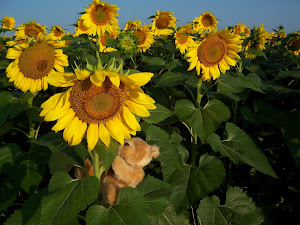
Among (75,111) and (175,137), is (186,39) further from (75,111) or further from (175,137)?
(75,111)

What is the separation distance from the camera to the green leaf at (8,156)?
2.34m

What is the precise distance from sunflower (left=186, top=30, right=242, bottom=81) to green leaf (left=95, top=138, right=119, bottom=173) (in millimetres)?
1552

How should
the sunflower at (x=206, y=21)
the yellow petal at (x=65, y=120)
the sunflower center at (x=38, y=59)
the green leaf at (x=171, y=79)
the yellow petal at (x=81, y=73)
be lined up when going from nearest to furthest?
the yellow petal at (x=81, y=73) → the yellow petal at (x=65, y=120) → the green leaf at (x=171, y=79) → the sunflower center at (x=38, y=59) → the sunflower at (x=206, y=21)

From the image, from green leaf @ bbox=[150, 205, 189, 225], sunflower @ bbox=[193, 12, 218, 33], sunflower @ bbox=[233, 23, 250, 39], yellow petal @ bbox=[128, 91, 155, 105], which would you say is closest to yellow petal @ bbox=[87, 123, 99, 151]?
yellow petal @ bbox=[128, 91, 155, 105]

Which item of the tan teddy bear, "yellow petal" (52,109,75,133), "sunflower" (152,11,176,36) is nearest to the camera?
"yellow petal" (52,109,75,133)

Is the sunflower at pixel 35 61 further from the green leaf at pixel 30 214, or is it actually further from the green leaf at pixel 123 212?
the green leaf at pixel 123 212

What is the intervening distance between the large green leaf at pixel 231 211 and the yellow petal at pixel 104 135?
1.27 m

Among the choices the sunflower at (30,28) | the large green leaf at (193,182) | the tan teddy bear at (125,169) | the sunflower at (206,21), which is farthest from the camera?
the sunflower at (206,21)

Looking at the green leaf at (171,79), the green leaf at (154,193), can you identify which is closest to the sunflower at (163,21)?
the green leaf at (171,79)

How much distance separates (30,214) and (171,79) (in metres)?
1.60

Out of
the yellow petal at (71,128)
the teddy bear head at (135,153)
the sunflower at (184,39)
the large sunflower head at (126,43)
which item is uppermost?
the sunflower at (184,39)

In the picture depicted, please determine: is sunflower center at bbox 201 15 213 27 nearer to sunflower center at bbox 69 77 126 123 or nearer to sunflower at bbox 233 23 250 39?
sunflower at bbox 233 23 250 39

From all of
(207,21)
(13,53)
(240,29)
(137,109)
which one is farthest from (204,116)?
(240,29)

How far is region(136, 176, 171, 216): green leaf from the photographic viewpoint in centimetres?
166
